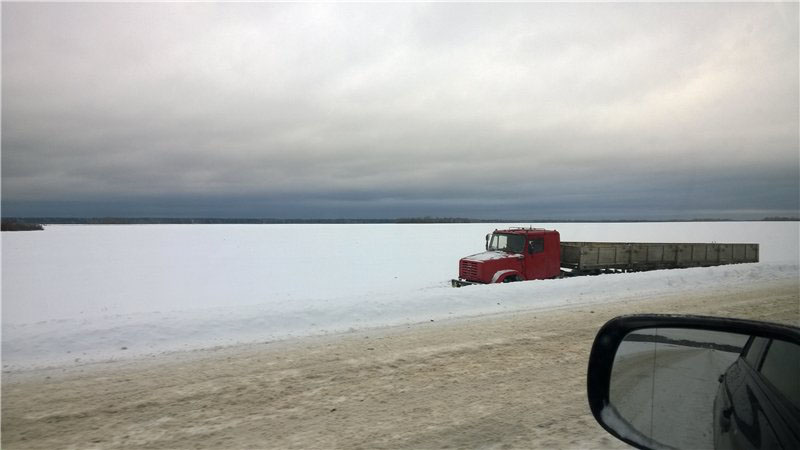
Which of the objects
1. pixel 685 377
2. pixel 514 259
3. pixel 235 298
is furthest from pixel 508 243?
pixel 685 377

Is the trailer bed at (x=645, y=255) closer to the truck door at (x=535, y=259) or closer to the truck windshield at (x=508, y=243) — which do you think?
the truck door at (x=535, y=259)

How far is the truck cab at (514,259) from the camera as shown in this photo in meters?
14.5

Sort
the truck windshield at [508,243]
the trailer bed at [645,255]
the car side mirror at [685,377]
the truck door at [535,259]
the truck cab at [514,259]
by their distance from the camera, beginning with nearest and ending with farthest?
the car side mirror at [685,377], the truck cab at [514,259], the truck door at [535,259], the truck windshield at [508,243], the trailer bed at [645,255]

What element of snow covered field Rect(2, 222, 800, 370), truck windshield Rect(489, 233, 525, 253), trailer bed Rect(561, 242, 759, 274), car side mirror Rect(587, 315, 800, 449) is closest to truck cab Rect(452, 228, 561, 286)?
truck windshield Rect(489, 233, 525, 253)

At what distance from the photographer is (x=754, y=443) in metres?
1.63

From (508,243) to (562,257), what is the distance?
5.08 meters

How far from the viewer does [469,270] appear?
1480cm

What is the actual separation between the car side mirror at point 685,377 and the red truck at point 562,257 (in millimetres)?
11934

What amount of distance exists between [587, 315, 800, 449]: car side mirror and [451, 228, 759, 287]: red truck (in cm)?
1193

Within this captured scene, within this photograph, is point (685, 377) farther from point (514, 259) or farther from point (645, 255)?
point (645, 255)

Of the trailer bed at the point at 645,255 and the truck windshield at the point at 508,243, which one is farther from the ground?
the truck windshield at the point at 508,243

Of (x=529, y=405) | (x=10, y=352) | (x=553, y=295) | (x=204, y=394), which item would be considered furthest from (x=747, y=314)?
(x=10, y=352)

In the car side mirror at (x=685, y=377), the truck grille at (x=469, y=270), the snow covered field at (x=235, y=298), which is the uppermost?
the car side mirror at (x=685, y=377)

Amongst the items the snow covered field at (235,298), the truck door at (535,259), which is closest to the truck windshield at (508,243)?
the truck door at (535,259)
